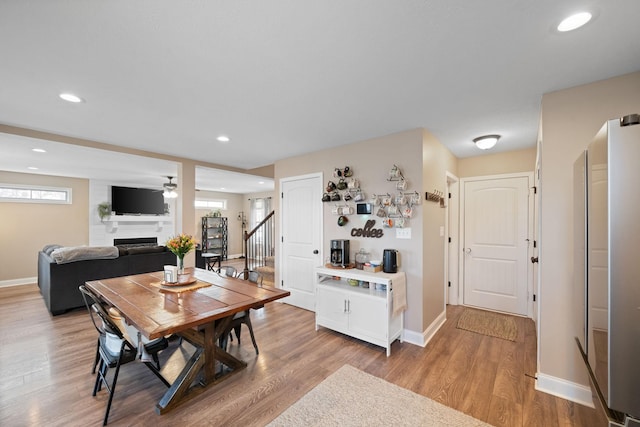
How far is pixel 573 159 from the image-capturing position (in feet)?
6.55

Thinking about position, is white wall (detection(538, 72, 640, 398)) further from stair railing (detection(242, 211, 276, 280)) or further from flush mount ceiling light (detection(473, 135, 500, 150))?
stair railing (detection(242, 211, 276, 280))

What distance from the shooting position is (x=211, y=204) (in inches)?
363

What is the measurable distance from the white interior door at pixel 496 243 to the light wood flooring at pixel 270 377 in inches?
22.2

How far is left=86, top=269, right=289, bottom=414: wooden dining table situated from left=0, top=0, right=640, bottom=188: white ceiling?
5.66ft

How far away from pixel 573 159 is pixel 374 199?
182cm

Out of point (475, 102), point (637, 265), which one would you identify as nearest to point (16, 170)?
point (475, 102)

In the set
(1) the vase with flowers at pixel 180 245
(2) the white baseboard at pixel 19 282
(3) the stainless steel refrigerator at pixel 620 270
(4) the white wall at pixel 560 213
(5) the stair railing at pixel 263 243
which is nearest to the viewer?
(3) the stainless steel refrigerator at pixel 620 270

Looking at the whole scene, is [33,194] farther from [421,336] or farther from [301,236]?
[421,336]

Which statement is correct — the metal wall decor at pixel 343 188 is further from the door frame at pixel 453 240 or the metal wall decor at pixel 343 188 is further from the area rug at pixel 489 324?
the area rug at pixel 489 324

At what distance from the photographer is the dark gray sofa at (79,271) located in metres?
3.74

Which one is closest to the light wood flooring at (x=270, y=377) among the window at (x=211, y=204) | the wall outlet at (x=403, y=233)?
the wall outlet at (x=403, y=233)

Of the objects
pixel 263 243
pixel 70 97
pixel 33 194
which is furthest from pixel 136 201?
pixel 70 97

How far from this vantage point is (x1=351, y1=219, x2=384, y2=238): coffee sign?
Answer: 10.8ft

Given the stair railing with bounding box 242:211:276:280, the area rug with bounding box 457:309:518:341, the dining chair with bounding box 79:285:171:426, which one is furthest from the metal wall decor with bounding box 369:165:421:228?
the dining chair with bounding box 79:285:171:426
